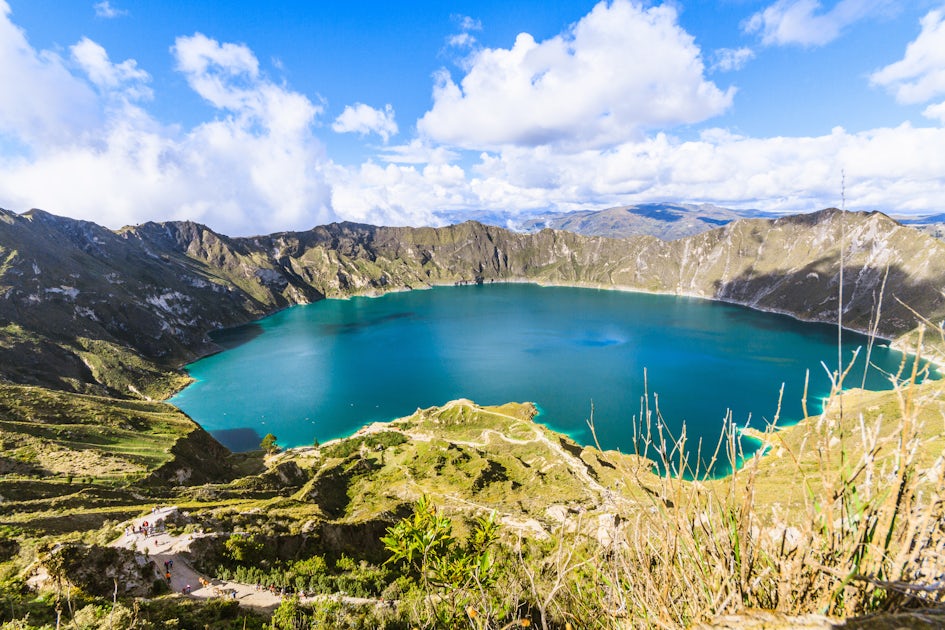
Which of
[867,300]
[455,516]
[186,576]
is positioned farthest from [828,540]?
[867,300]

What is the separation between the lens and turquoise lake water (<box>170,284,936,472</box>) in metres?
81.1

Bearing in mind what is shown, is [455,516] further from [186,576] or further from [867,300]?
[867,300]

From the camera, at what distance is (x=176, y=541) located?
22.2 meters

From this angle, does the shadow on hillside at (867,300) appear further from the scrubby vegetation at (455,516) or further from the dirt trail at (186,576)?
the dirt trail at (186,576)

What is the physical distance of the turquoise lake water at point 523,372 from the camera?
81.1m

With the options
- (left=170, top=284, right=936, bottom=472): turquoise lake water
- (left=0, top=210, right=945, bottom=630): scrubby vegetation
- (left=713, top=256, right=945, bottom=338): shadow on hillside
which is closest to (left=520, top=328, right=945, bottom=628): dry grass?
(left=0, top=210, right=945, bottom=630): scrubby vegetation

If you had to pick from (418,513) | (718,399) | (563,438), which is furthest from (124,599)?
(718,399)

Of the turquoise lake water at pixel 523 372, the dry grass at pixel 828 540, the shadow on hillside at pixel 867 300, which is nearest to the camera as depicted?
the dry grass at pixel 828 540

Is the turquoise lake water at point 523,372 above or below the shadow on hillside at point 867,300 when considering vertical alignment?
below

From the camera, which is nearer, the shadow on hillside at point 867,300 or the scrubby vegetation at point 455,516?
the scrubby vegetation at point 455,516

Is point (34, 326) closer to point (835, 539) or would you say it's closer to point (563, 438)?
point (563, 438)

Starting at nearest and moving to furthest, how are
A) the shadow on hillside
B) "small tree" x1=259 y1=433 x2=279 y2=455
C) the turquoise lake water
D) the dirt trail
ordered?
the dirt trail → "small tree" x1=259 y1=433 x2=279 y2=455 → the turquoise lake water → the shadow on hillside

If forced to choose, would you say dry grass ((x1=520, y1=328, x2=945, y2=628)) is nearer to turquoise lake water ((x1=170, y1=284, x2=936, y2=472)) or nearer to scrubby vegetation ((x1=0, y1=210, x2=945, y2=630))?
scrubby vegetation ((x1=0, y1=210, x2=945, y2=630))

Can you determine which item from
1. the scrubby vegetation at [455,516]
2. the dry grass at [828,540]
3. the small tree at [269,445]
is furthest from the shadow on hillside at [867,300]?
the dry grass at [828,540]
